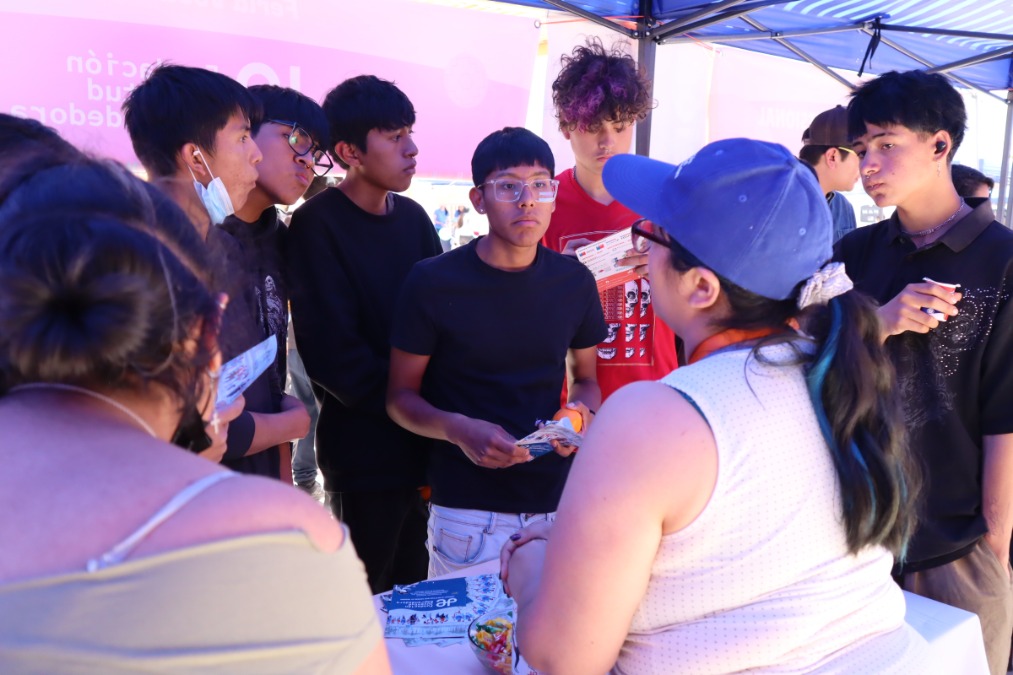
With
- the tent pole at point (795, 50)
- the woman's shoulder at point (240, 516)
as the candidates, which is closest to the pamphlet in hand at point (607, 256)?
the woman's shoulder at point (240, 516)

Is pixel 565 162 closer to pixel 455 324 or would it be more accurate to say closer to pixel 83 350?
pixel 455 324

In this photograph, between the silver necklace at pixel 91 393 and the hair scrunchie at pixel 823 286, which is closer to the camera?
the silver necklace at pixel 91 393

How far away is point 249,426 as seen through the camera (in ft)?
5.58

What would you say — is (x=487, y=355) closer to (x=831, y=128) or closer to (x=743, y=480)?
(x=743, y=480)

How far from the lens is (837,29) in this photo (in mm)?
4777

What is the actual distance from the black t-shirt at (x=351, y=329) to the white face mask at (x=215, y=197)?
0.46m

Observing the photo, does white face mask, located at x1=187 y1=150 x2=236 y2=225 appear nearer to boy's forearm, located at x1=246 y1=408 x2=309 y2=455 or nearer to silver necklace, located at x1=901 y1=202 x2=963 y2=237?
boy's forearm, located at x1=246 y1=408 x2=309 y2=455

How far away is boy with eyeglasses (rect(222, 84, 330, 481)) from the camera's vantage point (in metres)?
1.99

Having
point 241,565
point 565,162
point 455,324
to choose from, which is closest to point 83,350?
point 241,565

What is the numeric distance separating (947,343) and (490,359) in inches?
47.7

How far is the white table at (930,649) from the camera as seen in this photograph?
4.75ft

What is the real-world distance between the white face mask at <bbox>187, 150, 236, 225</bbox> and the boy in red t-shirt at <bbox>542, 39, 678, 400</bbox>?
1157mm

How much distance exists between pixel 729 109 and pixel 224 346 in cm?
517

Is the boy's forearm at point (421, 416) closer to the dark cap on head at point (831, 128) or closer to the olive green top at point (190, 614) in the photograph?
the olive green top at point (190, 614)
